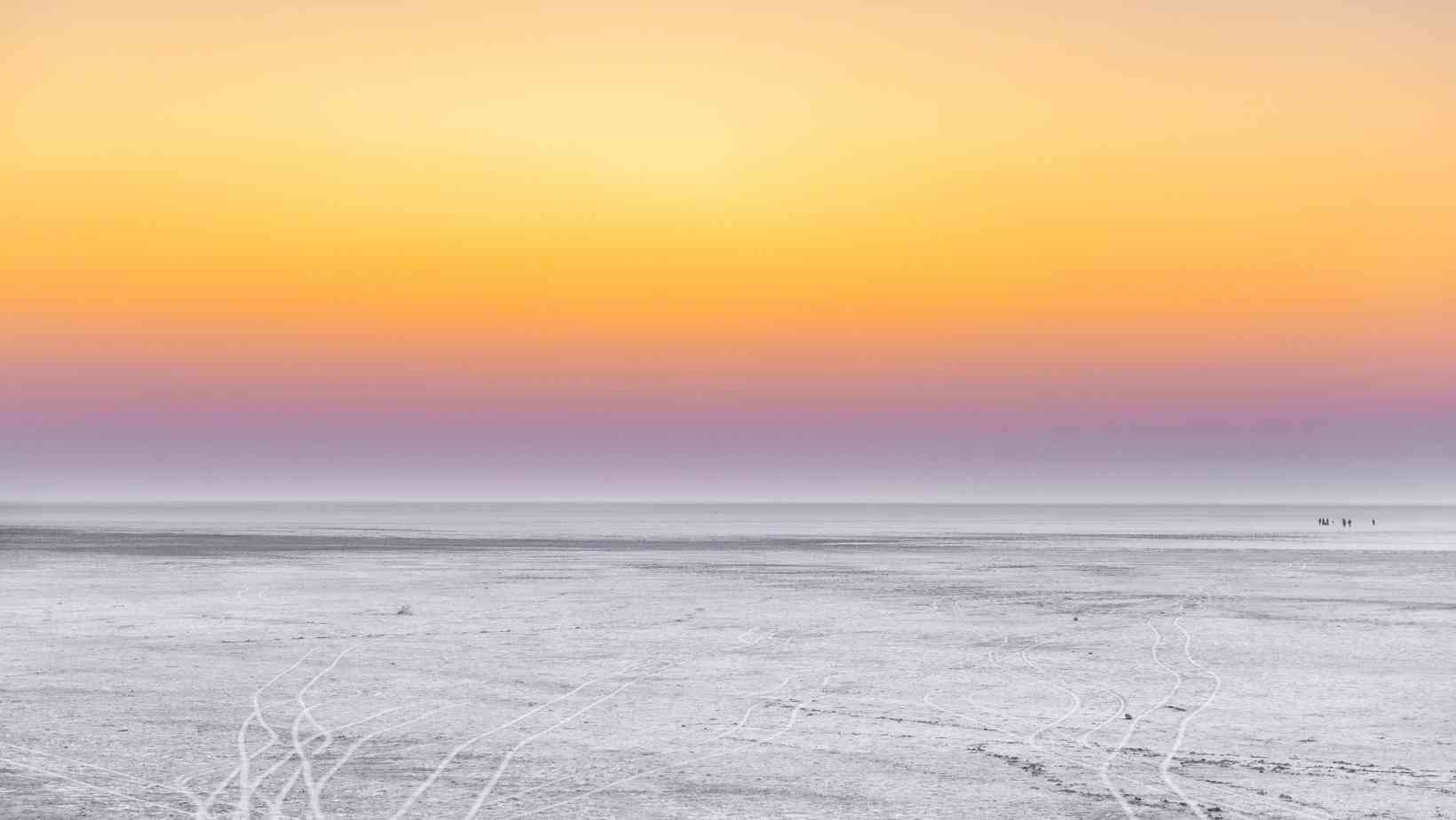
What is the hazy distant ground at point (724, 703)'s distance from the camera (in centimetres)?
1255

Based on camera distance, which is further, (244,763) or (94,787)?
Answer: (244,763)

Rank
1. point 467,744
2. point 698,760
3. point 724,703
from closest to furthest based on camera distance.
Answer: point 698,760 < point 467,744 < point 724,703

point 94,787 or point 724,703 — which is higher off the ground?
point 724,703

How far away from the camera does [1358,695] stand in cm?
1878

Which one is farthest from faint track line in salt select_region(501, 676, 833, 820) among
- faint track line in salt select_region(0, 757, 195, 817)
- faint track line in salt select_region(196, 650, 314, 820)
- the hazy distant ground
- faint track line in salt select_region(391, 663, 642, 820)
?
faint track line in salt select_region(0, 757, 195, 817)

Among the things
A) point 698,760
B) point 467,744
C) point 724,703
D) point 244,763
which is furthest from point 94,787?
point 724,703

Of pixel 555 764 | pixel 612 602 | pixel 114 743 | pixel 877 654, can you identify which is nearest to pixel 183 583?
pixel 612 602

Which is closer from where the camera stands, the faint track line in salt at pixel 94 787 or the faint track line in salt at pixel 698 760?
the faint track line in salt at pixel 94 787

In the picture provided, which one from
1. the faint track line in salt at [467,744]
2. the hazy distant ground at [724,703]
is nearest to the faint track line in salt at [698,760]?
the hazy distant ground at [724,703]

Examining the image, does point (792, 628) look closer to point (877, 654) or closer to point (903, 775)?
point (877, 654)

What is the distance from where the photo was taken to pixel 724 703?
18.2 m

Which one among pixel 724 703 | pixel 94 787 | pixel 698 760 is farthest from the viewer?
pixel 724 703

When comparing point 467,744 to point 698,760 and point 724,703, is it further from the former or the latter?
point 724,703

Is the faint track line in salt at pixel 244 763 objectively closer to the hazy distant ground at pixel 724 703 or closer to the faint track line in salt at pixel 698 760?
the hazy distant ground at pixel 724 703
